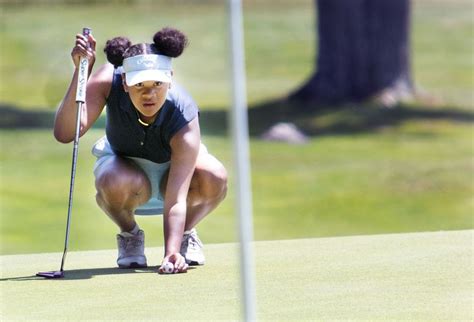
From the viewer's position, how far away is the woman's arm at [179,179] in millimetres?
4984

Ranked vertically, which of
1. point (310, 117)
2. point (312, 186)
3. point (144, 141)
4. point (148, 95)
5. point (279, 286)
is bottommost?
point (279, 286)

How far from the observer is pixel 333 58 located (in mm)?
18672

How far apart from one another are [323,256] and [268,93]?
1414 cm

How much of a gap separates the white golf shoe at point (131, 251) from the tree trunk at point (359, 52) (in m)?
13.5

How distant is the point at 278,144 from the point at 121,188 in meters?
13.9

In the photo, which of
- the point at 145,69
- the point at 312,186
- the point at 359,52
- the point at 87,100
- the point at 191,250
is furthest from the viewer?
the point at 359,52

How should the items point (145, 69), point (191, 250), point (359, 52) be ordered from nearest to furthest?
point (145, 69)
point (191, 250)
point (359, 52)

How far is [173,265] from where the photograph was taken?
16.1ft

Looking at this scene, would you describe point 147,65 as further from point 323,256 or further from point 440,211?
point 440,211

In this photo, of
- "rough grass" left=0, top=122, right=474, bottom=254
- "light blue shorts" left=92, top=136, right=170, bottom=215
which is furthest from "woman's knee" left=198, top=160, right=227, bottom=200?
"rough grass" left=0, top=122, right=474, bottom=254

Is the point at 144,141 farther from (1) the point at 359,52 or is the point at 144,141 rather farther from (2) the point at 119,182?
(1) the point at 359,52

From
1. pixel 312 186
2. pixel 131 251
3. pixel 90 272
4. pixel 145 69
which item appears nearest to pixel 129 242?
pixel 131 251

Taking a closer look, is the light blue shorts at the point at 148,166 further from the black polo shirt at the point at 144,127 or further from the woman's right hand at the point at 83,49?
the woman's right hand at the point at 83,49

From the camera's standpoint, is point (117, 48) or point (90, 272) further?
point (90, 272)
